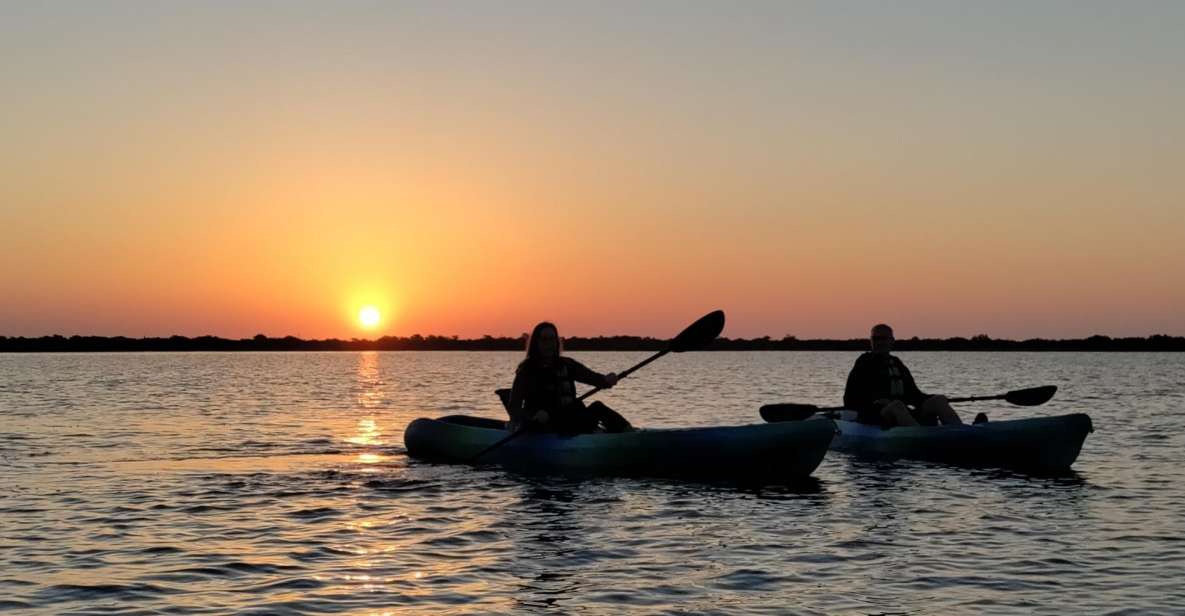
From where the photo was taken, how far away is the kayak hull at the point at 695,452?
42.6 ft

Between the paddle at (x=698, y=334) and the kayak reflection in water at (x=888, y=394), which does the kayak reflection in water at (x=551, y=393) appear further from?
the kayak reflection in water at (x=888, y=394)

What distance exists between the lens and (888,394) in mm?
15734

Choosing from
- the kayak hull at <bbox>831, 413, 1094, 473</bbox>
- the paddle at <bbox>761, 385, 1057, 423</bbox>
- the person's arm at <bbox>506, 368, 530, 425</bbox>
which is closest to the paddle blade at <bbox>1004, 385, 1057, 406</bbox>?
the paddle at <bbox>761, 385, 1057, 423</bbox>

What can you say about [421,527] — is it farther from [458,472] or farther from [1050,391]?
[1050,391]

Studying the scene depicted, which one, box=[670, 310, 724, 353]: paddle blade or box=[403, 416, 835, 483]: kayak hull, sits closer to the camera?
box=[403, 416, 835, 483]: kayak hull

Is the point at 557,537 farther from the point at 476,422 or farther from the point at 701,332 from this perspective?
the point at 476,422

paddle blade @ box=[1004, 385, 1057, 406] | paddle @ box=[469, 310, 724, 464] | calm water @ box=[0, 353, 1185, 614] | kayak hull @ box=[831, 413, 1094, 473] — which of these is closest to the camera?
calm water @ box=[0, 353, 1185, 614]

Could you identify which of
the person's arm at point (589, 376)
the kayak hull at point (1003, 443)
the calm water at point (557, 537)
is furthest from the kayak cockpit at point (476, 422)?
the kayak hull at point (1003, 443)

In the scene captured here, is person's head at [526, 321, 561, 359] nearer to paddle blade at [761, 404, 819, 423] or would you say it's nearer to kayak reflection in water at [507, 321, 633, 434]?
kayak reflection in water at [507, 321, 633, 434]

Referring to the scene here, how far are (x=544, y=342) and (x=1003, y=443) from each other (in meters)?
5.38

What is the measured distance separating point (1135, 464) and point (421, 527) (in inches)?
370

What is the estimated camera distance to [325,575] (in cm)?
812

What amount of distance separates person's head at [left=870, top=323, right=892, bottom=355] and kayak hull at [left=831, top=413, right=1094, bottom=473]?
38.9 inches

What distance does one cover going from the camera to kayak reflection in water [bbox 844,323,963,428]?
50.1 feet
